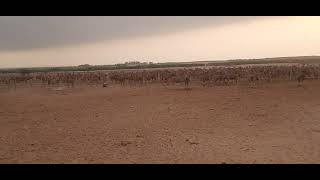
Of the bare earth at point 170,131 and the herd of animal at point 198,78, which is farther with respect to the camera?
the herd of animal at point 198,78

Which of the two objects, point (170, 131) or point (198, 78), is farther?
point (198, 78)

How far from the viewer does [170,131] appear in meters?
10.8

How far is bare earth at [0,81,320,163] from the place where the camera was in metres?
8.05

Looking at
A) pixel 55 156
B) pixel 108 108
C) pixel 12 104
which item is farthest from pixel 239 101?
pixel 12 104

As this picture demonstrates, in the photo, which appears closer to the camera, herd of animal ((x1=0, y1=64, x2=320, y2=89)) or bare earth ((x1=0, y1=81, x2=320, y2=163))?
bare earth ((x1=0, y1=81, x2=320, y2=163))

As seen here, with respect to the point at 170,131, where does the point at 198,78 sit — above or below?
above

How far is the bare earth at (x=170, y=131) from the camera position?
26.4ft

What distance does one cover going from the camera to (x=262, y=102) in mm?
15719
